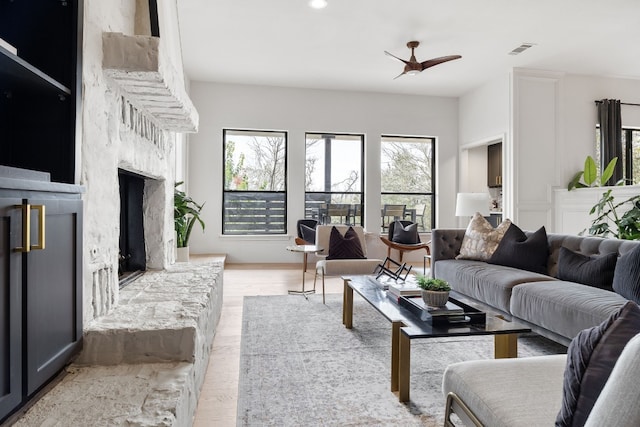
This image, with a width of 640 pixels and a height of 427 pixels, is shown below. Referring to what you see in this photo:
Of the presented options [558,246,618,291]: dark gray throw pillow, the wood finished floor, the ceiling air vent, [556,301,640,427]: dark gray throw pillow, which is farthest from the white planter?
the ceiling air vent

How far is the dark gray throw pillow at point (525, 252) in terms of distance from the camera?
3.48 m

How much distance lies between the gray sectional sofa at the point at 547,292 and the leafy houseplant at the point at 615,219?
1.87 meters

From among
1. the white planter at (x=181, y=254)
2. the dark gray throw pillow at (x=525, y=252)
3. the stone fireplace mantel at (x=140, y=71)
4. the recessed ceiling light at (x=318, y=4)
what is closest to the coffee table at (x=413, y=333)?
the dark gray throw pillow at (x=525, y=252)

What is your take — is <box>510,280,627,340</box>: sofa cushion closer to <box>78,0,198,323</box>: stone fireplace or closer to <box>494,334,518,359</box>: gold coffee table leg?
<box>494,334,518,359</box>: gold coffee table leg

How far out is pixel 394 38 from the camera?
16.0 feet

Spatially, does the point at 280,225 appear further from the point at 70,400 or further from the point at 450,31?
the point at 70,400

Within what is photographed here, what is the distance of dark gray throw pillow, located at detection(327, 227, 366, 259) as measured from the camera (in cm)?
443

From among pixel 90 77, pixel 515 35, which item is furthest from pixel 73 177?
pixel 515 35

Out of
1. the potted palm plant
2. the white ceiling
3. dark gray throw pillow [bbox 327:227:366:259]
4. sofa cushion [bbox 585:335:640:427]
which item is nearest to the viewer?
sofa cushion [bbox 585:335:640:427]

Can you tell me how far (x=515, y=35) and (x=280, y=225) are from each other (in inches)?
175

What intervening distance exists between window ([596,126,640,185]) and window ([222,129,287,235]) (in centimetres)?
531

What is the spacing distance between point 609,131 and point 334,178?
444 centimetres

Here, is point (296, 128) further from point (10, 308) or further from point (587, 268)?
point (10, 308)

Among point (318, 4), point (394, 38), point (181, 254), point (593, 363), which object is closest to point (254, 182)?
point (181, 254)
